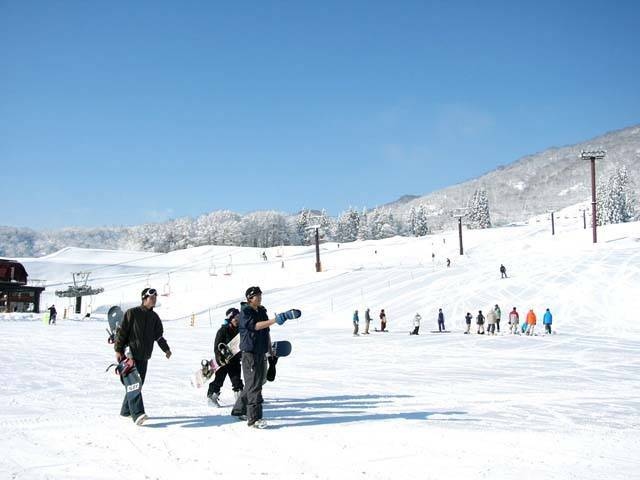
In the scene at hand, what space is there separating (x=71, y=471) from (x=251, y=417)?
2.24m

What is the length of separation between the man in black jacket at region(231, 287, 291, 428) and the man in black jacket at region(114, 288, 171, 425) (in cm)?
106

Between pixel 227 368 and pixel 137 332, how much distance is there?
5.76 feet

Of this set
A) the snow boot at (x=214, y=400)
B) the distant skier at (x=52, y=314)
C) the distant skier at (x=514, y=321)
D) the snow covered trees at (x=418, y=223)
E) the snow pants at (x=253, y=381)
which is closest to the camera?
the snow pants at (x=253, y=381)

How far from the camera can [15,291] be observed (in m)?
48.4

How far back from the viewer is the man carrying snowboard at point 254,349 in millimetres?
6660

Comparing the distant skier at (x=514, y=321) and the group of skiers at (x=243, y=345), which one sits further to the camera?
the distant skier at (x=514, y=321)

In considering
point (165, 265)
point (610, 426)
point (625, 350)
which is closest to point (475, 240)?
point (165, 265)

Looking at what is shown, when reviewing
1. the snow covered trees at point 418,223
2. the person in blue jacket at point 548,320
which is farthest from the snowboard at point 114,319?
the snow covered trees at point 418,223

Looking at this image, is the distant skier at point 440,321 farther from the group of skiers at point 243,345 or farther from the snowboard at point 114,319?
the snowboard at point 114,319

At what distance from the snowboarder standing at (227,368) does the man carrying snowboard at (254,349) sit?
1.26 metres

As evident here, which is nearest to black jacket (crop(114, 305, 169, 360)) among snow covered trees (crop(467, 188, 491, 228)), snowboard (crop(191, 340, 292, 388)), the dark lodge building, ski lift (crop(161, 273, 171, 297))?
snowboard (crop(191, 340, 292, 388))

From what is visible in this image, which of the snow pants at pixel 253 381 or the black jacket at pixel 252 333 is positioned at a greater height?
the black jacket at pixel 252 333

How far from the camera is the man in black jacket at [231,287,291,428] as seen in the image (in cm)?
666

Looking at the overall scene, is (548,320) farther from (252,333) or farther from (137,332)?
(137,332)
